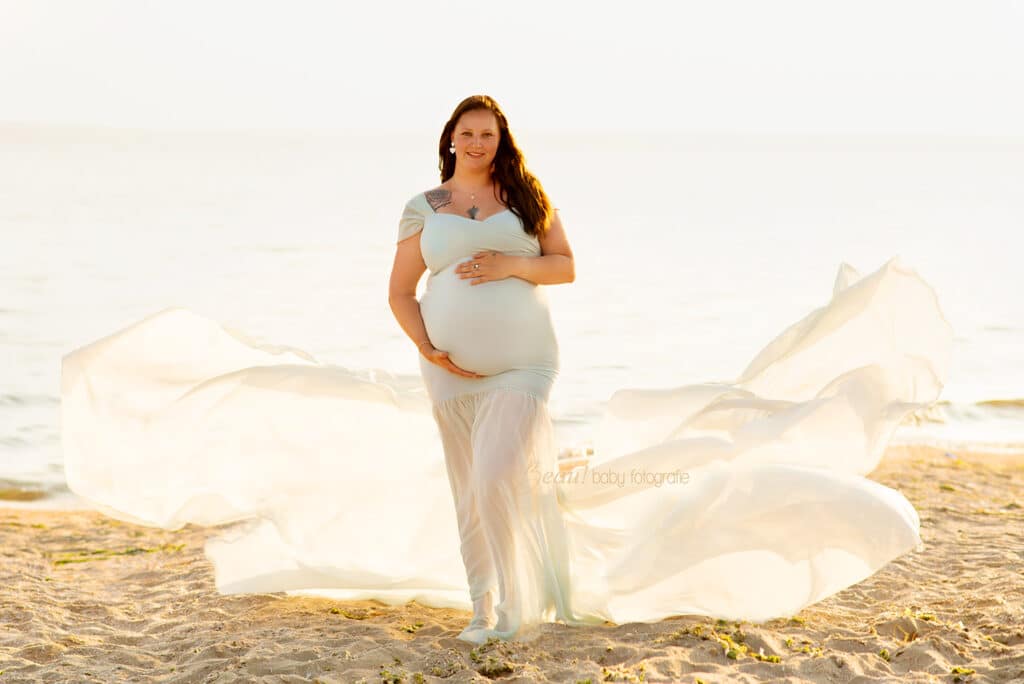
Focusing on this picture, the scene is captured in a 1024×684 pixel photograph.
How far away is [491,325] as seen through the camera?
4359mm

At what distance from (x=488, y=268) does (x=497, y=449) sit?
0.72 metres

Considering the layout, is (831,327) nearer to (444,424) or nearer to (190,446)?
(444,424)

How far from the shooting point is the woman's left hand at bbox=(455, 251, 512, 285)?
4.37m

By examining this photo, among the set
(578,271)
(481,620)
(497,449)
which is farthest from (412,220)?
(578,271)

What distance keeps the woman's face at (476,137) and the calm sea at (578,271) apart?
589cm

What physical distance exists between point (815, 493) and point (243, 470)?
2.55 meters

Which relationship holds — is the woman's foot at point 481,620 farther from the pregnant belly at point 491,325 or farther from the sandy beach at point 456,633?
the pregnant belly at point 491,325

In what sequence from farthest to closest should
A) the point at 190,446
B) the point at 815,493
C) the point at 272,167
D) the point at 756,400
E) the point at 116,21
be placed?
the point at 116,21, the point at 272,167, the point at 190,446, the point at 756,400, the point at 815,493

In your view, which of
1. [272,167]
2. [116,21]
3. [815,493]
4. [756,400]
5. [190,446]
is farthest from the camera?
[116,21]

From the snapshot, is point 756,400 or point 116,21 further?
point 116,21

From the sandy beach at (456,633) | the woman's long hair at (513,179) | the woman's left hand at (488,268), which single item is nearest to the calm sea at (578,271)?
the sandy beach at (456,633)

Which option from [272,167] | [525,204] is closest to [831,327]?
[525,204]

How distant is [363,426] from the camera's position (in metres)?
A: 5.18

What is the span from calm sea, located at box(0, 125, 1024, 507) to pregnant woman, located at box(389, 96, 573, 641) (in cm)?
552
